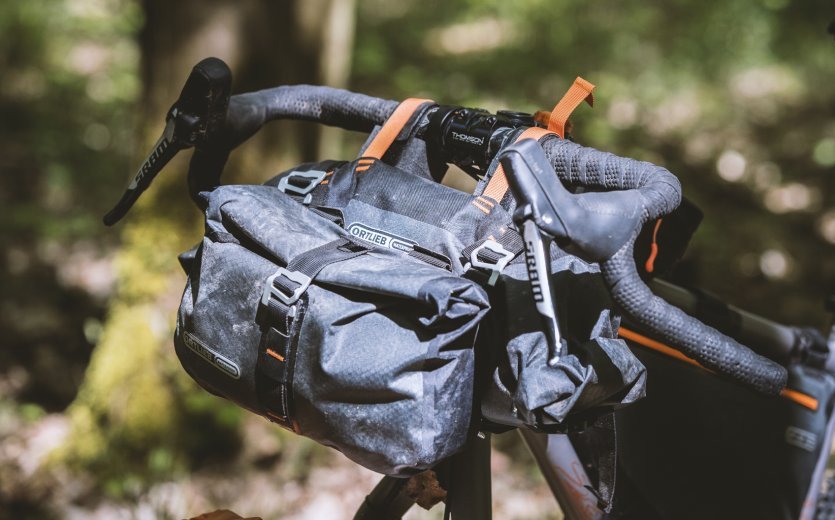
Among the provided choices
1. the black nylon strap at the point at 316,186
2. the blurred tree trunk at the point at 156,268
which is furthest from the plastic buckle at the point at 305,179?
the blurred tree trunk at the point at 156,268

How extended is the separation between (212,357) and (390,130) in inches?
21.4

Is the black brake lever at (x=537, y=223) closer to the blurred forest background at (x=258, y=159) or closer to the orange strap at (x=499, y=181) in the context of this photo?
the orange strap at (x=499, y=181)

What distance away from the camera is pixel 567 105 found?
123 cm

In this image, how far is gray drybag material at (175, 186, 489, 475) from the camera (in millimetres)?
1002

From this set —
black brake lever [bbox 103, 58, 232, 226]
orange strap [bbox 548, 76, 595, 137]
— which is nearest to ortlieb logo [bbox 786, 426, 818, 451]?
orange strap [bbox 548, 76, 595, 137]

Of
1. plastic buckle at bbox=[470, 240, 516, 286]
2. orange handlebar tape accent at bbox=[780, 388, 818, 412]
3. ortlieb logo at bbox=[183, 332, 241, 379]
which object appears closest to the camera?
plastic buckle at bbox=[470, 240, 516, 286]

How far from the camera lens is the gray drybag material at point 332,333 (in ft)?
3.29

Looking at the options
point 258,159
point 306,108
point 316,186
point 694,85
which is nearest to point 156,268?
point 258,159

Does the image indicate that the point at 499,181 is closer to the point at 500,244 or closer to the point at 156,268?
the point at 500,244

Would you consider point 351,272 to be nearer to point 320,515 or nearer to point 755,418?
point 755,418

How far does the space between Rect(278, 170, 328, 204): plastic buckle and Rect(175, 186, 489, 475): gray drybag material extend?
0.42 feet

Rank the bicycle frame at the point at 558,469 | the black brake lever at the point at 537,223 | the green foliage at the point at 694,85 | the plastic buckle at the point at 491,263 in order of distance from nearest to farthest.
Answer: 1. the black brake lever at the point at 537,223
2. the plastic buckle at the point at 491,263
3. the bicycle frame at the point at 558,469
4. the green foliage at the point at 694,85

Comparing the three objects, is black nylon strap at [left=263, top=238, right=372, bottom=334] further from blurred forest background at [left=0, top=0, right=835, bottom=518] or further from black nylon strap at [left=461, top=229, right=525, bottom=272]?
blurred forest background at [left=0, top=0, right=835, bottom=518]

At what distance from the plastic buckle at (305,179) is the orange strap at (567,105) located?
46 centimetres
